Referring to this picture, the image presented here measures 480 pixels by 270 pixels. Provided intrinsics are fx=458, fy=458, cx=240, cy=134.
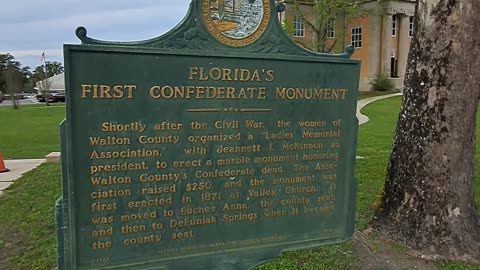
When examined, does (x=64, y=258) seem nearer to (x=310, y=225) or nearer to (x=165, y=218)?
(x=165, y=218)

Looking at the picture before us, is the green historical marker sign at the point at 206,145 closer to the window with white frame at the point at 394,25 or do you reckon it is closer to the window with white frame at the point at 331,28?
the window with white frame at the point at 331,28

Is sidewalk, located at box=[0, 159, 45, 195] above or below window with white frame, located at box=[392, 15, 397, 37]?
below

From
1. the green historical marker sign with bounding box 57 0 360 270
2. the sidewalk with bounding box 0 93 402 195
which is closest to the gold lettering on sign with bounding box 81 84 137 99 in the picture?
the green historical marker sign with bounding box 57 0 360 270

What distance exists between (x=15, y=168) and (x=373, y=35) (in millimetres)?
33681

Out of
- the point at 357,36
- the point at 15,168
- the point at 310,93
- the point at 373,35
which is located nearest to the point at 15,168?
the point at 15,168

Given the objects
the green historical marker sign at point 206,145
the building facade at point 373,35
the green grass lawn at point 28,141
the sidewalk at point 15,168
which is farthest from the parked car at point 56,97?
the green historical marker sign at point 206,145

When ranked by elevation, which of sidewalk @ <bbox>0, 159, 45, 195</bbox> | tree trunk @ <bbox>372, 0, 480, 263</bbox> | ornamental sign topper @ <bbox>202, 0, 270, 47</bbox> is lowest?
sidewalk @ <bbox>0, 159, 45, 195</bbox>

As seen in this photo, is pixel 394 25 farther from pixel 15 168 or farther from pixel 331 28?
pixel 15 168

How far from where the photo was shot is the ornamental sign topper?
2.64 metres

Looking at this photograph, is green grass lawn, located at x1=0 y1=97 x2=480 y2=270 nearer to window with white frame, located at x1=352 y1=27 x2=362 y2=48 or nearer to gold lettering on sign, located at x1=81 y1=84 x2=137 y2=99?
gold lettering on sign, located at x1=81 y1=84 x2=137 y2=99

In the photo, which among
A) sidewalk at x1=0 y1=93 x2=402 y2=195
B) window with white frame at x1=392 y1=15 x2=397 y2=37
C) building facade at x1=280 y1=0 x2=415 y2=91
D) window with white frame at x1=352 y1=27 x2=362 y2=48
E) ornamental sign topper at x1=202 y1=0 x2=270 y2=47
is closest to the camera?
ornamental sign topper at x1=202 y1=0 x2=270 y2=47

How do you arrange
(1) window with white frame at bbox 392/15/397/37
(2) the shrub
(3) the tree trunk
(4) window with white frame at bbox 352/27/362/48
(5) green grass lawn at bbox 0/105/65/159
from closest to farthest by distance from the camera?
(3) the tree trunk
(5) green grass lawn at bbox 0/105/65/159
(2) the shrub
(1) window with white frame at bbox 392/15/397/37
(4) window with white frame at bbox 352/27/362/48

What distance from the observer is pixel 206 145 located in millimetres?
2746

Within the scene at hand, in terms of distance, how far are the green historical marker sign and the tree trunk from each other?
1.41m
